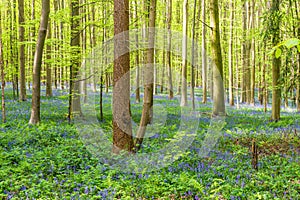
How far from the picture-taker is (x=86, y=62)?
14.5 m

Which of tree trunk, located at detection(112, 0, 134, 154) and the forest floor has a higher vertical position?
tree trunk, located at detection(112, 0, 134, 154)

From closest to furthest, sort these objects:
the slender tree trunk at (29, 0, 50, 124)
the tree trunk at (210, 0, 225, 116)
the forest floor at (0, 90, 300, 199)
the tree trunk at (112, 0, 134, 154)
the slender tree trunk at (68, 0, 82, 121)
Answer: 1. the forest floor at (0, 90, 300, 199)
2. the tree trunk at (112, 0, 134, 154)
3. the slender tree trunk at (29, 0, 50, 124)
4. the slender tree trunk at (68, 0, 82, 121)
5. the tree trunk at (210, 0, 225, 116)

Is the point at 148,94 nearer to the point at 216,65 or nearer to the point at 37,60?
the point at 37,60

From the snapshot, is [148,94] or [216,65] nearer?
[148,94]

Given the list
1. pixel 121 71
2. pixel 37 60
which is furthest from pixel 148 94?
pixel 37 60

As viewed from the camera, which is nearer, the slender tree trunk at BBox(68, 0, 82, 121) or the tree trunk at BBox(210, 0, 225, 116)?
the slender tree trunk at BBox(68, 0, 82, 121)

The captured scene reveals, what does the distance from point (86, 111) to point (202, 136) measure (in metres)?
8.59

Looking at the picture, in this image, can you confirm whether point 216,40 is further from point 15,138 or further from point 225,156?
point 15,138

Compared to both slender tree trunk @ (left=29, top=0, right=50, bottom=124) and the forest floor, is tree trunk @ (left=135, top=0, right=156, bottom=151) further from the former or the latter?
slender tree trunk @ (left=29, top=0, right=50, bottom=124)

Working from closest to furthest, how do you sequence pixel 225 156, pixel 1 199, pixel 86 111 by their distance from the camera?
1. pixel 1 199
2. pixel 225 156
3. pixel 86 111

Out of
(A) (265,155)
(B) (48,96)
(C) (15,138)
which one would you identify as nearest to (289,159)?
(A) (265,155)

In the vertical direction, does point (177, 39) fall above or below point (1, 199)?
above

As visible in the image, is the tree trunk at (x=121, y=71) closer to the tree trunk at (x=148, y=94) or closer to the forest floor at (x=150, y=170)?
the forest floor at (x=150, y=170)

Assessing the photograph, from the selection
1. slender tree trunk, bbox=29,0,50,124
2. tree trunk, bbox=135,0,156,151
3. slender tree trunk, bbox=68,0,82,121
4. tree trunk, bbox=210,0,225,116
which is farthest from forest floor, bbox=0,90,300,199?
tree trunk, bbox=210,0,225,116
